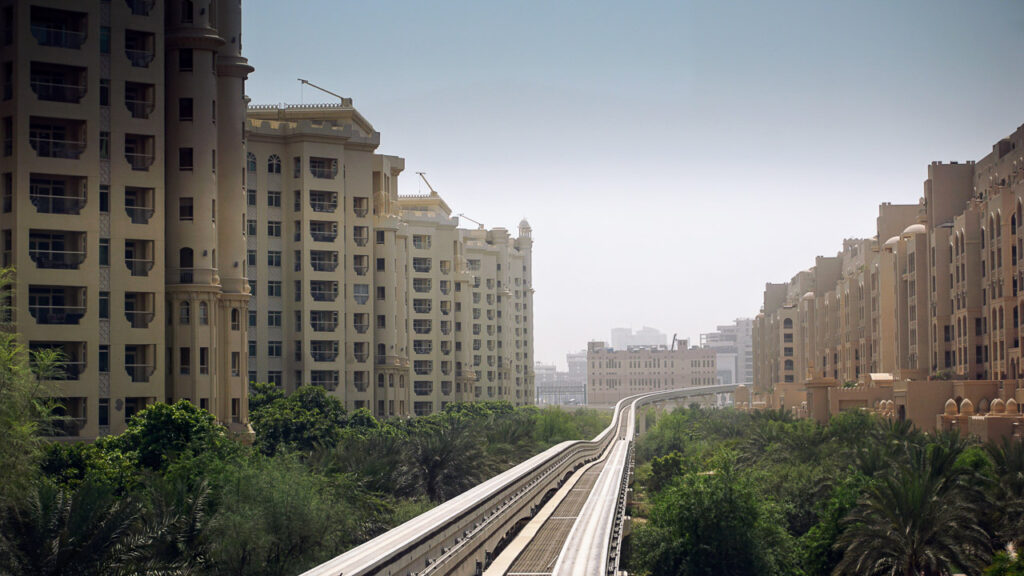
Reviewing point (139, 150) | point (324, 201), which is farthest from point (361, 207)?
point (139, 150)

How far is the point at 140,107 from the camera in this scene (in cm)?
5347

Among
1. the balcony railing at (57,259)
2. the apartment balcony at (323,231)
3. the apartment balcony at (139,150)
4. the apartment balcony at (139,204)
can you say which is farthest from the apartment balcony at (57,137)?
the apartment balcony at (323,231)

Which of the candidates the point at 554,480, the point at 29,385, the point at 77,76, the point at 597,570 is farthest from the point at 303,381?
the point at 597,570

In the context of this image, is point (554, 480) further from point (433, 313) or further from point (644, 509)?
point (433, 313)

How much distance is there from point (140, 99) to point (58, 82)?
381 centimetres

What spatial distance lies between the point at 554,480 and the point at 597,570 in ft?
119

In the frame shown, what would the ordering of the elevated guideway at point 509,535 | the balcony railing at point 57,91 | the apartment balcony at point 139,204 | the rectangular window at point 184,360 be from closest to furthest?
the elevated guideway at point 509,535 < the balcony railing at point 57,91 < the apartment balcony at point 139,204 < the rectangular window at point 184,360

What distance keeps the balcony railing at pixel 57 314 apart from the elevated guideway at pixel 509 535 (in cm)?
1925

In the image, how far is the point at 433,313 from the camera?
112625 millimetres

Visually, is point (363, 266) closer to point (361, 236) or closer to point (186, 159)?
point (361, 236)

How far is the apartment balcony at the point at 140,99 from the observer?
53.3 meters

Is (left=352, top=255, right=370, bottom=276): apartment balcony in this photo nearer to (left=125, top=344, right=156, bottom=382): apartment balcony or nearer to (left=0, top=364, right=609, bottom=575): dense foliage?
(left=0, top=364, right=609, bottom=575): dense foliage

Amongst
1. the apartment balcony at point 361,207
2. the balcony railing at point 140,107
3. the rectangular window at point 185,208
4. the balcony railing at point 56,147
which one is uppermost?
the balcony railing at point 140,107

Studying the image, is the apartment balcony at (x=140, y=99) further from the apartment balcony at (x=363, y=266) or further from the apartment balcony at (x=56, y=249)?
the apartment balcony at (x=363, y=266)
